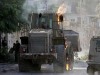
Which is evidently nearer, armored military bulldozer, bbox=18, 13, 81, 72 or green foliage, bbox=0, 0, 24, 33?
armored military bulldozer, bbox=18, 13, 81, 72

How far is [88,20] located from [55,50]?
169ft

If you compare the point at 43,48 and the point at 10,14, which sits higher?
the point at 10,14

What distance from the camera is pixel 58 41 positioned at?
2472 centimetres

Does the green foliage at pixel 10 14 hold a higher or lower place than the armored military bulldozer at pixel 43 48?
higher

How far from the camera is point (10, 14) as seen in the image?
29.9 meters

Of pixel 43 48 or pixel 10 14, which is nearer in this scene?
pixel 43 48

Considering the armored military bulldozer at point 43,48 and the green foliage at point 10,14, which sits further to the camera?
the green foliage at point 10,14

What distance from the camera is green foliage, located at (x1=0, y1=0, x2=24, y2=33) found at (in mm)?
29375

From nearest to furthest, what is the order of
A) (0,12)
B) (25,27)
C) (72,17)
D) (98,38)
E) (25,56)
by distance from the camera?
(98,38) → (25,56) → (0,12) → (25,27) → (72,17)

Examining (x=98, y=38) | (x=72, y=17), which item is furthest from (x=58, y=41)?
(x=72, y=17)

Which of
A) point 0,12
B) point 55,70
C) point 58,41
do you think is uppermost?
point 0,12

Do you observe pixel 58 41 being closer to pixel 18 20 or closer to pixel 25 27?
pixel 18 20

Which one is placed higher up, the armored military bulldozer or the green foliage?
the green foliage

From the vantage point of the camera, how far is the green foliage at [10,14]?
96.4ft
